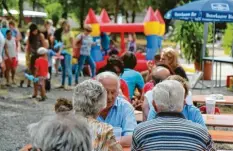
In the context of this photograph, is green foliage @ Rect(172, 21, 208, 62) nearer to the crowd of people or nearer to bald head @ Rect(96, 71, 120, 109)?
the crowd of people

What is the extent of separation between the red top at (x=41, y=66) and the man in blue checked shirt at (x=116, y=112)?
6.58m

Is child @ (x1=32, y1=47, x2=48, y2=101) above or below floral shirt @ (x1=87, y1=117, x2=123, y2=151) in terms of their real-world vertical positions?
below

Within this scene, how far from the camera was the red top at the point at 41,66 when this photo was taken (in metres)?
11.0

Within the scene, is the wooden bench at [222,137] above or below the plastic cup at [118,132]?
below

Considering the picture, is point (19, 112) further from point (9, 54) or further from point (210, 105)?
point (210, 105)

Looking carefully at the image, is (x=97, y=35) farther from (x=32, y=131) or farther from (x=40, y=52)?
(x=32, y=131)

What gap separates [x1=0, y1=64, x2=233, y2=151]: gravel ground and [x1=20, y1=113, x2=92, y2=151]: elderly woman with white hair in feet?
16.2

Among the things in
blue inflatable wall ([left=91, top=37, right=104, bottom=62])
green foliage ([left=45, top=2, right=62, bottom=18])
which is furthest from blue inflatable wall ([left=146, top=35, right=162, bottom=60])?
green foliage ([left=45, top=2, right=62, bottom=18])

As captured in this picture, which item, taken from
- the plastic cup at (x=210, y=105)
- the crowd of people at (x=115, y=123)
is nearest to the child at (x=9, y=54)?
the crowd of people at (x=115, y=123)

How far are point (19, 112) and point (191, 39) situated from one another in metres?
8.07

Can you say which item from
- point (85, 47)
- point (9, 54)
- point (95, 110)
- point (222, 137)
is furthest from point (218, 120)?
point (9, 54)

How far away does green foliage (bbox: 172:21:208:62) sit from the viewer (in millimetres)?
16688

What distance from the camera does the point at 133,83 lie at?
734cm

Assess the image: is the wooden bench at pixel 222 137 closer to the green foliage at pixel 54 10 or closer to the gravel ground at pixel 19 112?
the gravel ground at pixel 19 112
